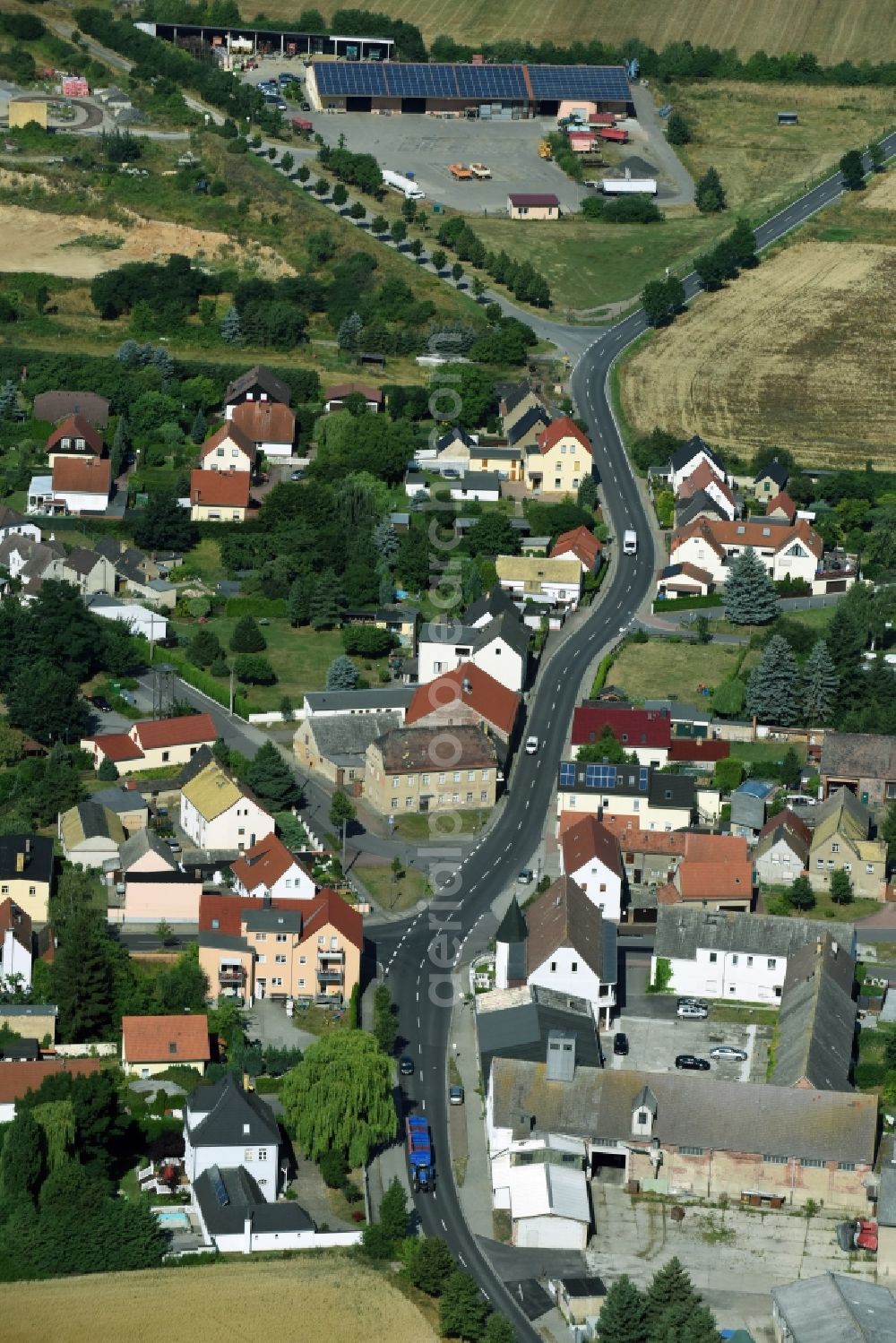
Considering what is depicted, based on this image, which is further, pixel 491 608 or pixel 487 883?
pixel 491 608

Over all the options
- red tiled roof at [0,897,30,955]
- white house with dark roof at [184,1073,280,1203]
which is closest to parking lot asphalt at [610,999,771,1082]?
white house with dark roof at [184,1073,280,1203]

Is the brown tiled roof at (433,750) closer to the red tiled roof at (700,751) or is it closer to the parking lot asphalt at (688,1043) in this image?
the red tiled roof at (700,751)

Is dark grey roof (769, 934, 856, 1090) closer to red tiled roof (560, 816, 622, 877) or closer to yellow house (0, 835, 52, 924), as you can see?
red tiled roof (560, 816, 622, 877)

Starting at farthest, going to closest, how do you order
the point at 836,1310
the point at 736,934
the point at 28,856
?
1. the point at 28,856
2. the point at 736,934
3. the point at 836,1310

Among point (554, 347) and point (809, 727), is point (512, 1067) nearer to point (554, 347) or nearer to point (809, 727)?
point (809, 727)

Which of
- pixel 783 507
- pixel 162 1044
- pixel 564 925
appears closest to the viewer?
pixel 162 1044

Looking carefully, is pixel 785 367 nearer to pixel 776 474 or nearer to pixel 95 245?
pixel 776 474

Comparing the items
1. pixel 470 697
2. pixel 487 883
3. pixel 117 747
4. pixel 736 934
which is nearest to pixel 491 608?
pixel 470 697

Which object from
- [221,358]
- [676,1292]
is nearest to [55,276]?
[221,358]
